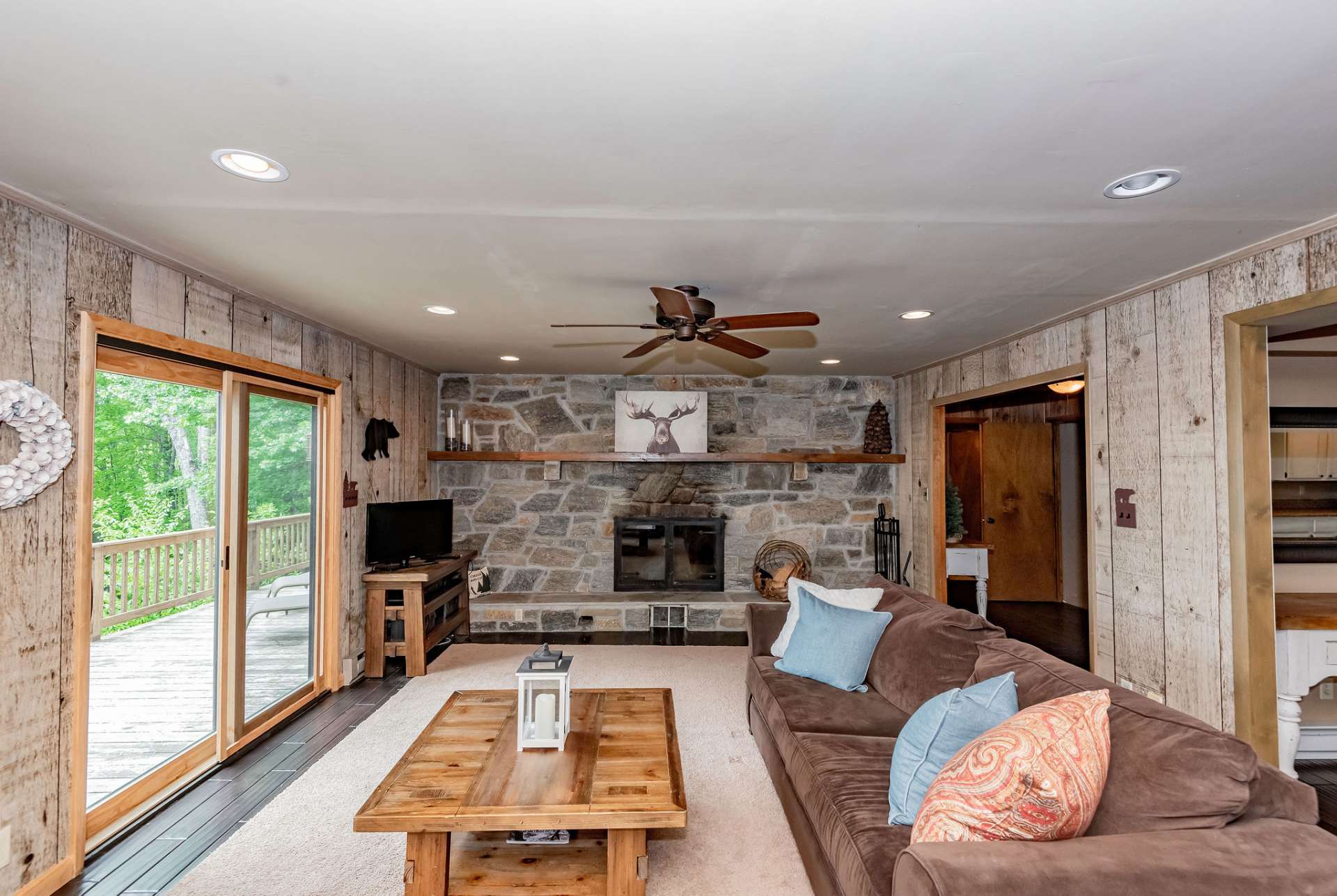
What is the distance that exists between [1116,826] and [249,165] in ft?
9.12

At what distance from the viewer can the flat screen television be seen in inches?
181

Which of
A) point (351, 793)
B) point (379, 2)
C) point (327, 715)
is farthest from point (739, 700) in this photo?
point (379, 2)

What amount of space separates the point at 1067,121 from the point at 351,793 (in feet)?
11.6

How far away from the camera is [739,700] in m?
3.99

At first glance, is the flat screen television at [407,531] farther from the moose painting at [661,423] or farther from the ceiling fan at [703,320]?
the ceiling fan at [703,320]

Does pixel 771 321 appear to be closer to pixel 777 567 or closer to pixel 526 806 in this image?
pixel 526 806

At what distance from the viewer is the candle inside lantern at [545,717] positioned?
2371mm

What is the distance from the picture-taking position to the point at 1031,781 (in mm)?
1401

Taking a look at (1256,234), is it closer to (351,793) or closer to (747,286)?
(747,286)

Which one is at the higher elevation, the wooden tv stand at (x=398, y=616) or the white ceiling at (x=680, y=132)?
the white ceiling at (x=680, y=132)

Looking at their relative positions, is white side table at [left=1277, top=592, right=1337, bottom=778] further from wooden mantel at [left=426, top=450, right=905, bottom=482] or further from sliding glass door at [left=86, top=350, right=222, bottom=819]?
sliding glass door at [left=86, top=350, right=222, bottom=819]

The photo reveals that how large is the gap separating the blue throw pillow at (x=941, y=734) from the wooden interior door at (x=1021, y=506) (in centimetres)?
563

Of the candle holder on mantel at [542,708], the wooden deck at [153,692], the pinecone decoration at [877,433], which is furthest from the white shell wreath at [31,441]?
the pinecone decoration at [877,433]

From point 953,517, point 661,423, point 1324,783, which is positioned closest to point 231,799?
point 661,423
